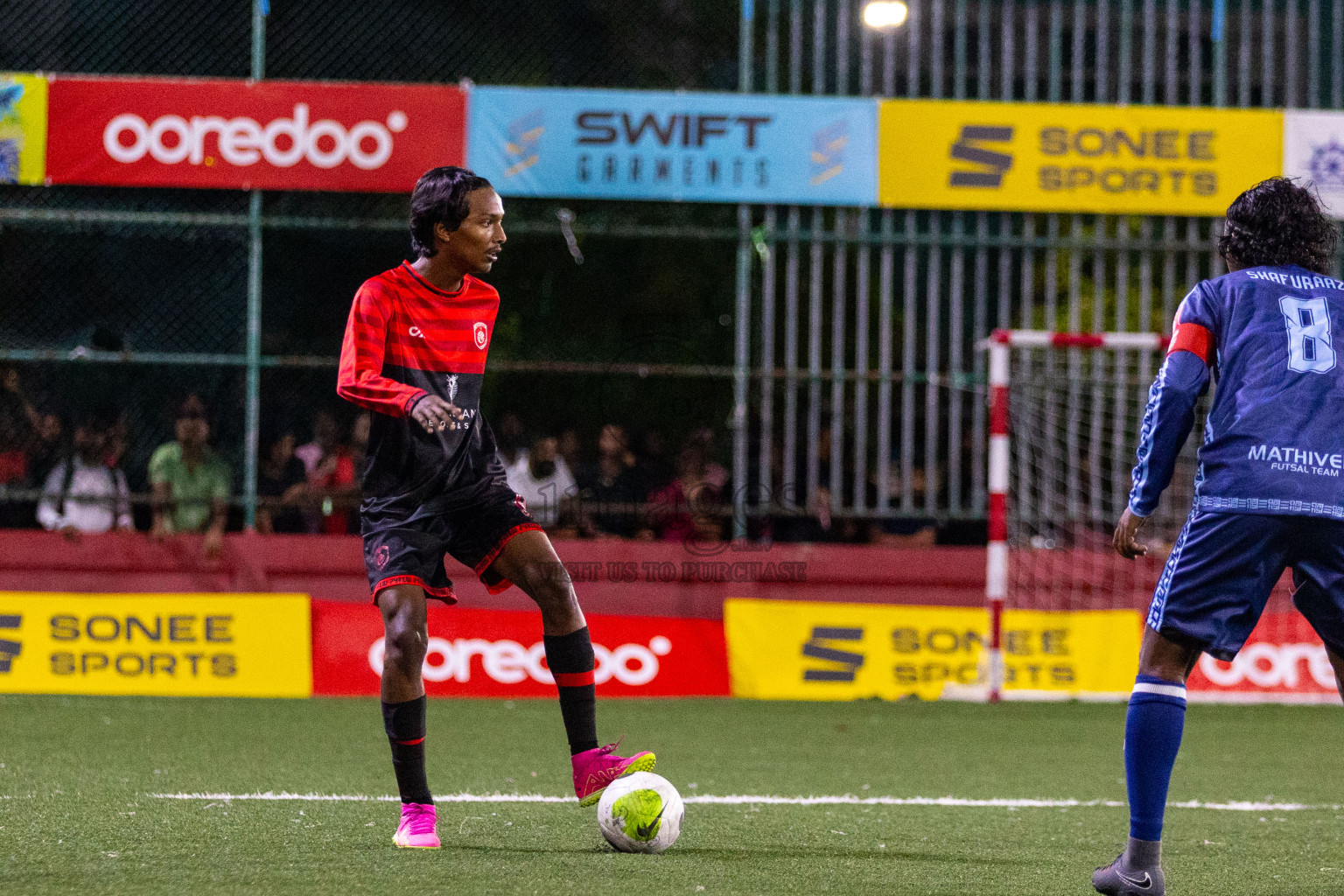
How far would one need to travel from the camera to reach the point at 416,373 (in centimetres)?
474

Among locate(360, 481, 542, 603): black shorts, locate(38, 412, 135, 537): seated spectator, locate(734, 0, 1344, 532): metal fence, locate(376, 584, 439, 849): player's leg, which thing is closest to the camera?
locate(376, 584, 439, 849): player's leg

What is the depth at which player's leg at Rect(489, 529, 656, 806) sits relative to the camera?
188 inches

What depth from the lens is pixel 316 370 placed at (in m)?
12.1

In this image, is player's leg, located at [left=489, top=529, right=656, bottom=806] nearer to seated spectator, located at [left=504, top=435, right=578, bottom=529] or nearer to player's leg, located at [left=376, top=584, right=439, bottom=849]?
player's leg, located at [left=376, top=584, right=439, bottom=849]

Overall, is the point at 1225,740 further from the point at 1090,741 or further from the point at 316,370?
the point at 316,370

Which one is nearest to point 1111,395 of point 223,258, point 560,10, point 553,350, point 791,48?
point 791,48

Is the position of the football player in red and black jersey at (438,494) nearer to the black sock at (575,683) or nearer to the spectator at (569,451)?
the black sock at (575,683)

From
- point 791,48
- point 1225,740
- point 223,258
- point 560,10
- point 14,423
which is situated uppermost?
point 560,10

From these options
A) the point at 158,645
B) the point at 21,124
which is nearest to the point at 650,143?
the point at 21,124

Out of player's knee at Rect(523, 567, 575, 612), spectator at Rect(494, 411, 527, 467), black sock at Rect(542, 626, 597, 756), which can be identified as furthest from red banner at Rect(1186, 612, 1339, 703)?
player's knee at Rect(523, 567, 575, 612)

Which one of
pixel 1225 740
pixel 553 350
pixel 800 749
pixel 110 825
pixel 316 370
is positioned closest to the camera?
pixel 110 825

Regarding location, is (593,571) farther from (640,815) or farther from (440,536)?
(640,815)

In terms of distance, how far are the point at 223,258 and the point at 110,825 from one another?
8310 millimetres

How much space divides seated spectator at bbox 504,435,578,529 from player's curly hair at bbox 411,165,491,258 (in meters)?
6.08
